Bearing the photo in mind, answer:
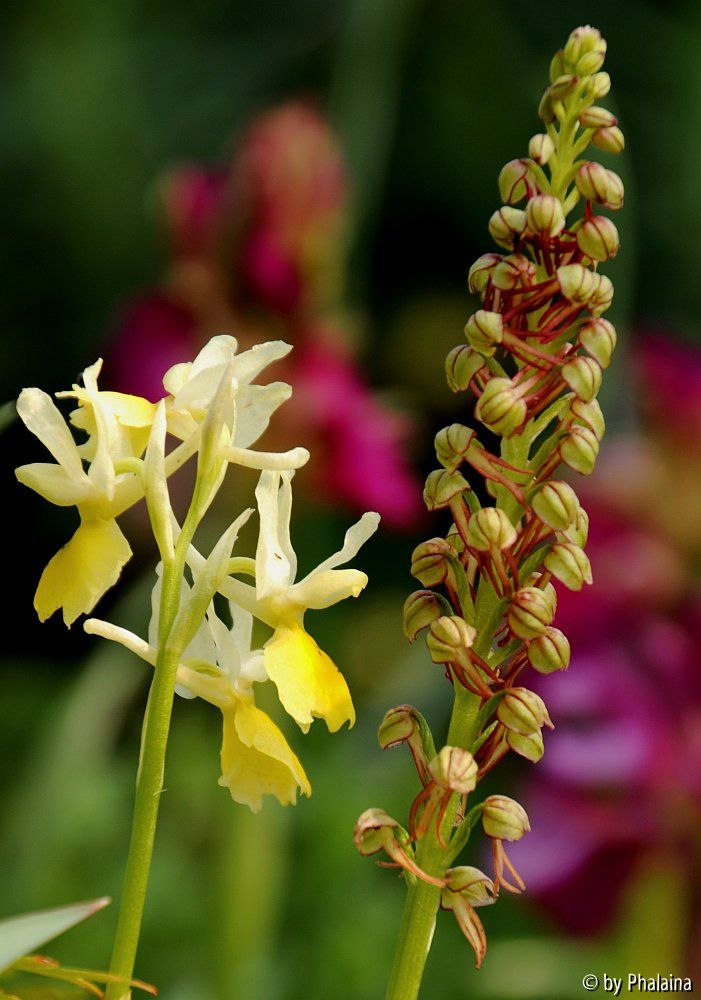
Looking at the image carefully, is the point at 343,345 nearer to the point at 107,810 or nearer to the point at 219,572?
the point at 107,810

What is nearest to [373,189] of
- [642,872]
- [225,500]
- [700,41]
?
[700,41]

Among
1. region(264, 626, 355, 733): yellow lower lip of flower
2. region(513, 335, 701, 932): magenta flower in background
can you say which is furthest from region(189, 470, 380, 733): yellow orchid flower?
region(513, 335, 701, 932): magenta flower in background

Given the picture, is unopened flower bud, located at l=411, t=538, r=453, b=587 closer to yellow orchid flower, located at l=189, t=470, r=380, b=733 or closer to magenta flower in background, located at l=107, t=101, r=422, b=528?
yellow orchid flower, located at l=189, t=470, r=380, b=733

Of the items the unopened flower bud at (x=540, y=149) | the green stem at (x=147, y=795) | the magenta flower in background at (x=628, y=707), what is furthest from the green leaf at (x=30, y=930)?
the magenta flower in background at (x=628, y=707)

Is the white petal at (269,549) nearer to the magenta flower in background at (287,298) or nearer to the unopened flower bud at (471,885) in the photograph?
the unopened flower bud at (471,885)

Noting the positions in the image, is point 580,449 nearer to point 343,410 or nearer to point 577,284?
point 577,284

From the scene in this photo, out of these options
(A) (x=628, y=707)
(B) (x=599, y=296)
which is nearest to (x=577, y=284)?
(B) (x=599, y=296)
